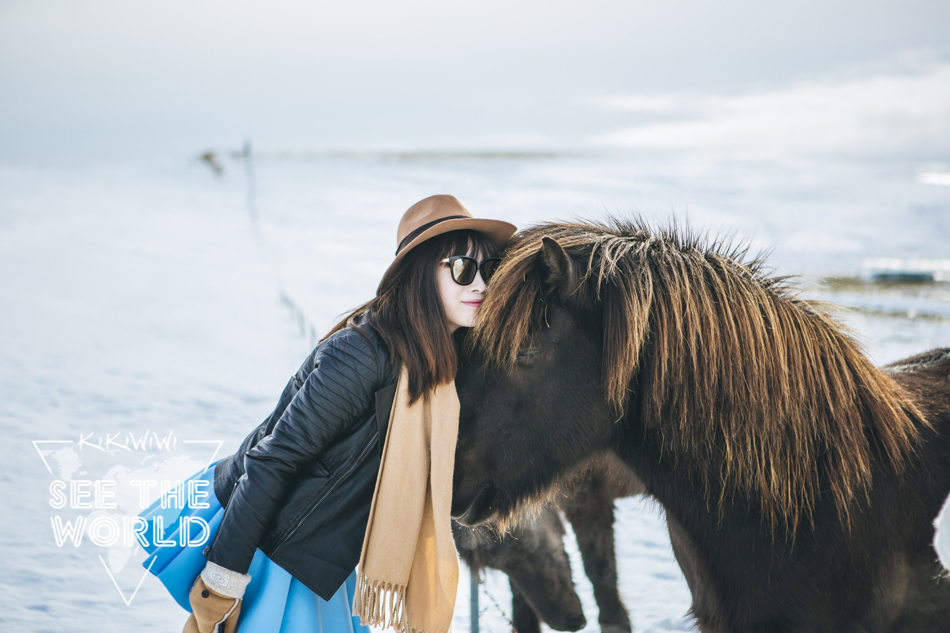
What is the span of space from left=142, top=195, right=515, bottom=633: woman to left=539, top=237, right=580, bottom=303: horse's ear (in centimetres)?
22

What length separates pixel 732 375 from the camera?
140 centimetres

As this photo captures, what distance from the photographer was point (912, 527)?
1.38 meters

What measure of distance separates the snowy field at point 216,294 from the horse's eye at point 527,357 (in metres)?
0.54

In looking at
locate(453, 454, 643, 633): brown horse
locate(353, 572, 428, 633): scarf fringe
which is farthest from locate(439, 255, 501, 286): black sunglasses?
locate(453, 454, 643, 633): brown horse

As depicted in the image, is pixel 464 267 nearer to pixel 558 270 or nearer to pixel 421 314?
pixel 421 314

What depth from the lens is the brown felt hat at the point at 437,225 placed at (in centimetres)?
155

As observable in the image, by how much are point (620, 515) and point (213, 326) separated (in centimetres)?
519

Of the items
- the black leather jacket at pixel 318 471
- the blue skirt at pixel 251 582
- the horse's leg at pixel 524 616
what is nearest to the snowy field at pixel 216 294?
the horse's leg at pixel 524 616

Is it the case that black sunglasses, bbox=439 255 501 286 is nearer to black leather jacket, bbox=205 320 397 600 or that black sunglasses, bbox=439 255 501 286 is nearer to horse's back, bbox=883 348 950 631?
black leather jacket, bbox=205 320 397 600

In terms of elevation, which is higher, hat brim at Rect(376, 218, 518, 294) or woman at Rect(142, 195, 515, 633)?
hat brim at Rect(376, 218, 518, 294)

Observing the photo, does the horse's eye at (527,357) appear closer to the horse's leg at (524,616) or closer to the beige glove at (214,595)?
the beige glove at (214,595)

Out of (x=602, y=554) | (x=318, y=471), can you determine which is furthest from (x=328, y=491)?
(x=602, y=554)

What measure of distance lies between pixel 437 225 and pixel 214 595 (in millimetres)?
1044

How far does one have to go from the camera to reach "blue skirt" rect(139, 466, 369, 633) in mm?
1510
